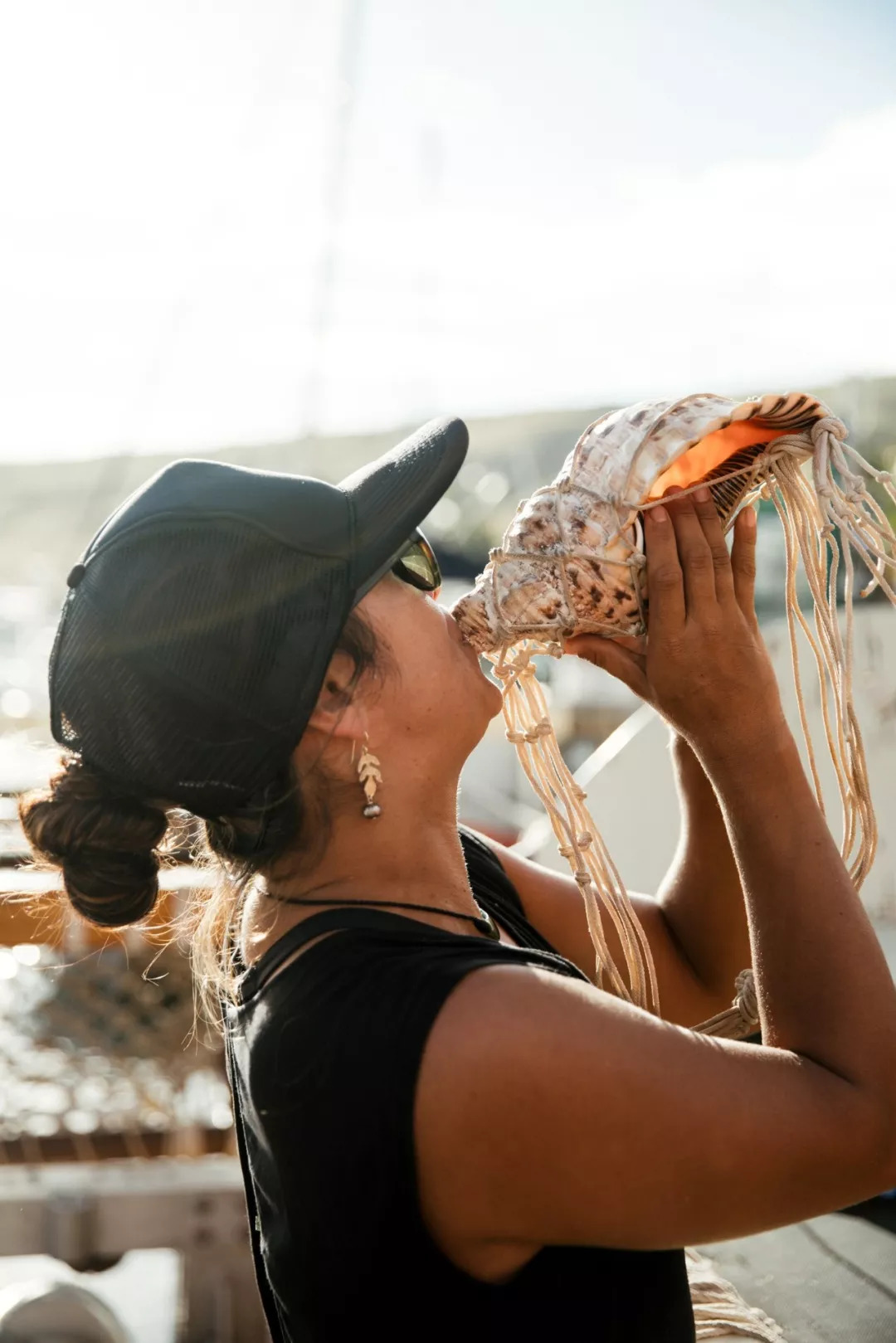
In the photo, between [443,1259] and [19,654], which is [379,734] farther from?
[19,654]

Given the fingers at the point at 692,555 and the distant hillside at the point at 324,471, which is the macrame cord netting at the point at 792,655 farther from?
the distant hillside at the point at 324,471

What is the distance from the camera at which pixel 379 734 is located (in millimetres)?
1379

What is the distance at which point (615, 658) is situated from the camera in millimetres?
Answer: 1489

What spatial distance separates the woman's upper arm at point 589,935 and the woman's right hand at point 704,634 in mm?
483

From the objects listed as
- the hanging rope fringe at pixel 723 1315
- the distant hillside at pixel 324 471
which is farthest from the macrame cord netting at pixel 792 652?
the distant hillside at pixel 324 471

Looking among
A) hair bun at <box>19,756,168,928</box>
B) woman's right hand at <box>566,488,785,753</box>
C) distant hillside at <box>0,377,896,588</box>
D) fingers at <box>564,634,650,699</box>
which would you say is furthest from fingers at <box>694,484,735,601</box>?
distant hillside at <box>0,377,896,588</box>

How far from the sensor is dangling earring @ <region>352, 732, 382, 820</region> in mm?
1371

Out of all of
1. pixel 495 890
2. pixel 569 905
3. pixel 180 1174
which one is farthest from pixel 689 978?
pixel 180 1174

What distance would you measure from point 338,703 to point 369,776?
3.8 inches

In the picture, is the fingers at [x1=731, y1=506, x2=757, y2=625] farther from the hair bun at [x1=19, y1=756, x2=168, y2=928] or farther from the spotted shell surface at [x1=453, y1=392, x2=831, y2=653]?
the hair bun at [x1=19, y1=756, x2=168, y2=928]

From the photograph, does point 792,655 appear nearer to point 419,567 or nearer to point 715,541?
point 715,541

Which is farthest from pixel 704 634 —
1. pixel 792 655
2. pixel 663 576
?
pixel 792 655

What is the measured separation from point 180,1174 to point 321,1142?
195 cm

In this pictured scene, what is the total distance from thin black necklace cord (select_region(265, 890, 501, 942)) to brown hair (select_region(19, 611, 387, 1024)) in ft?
0.13
